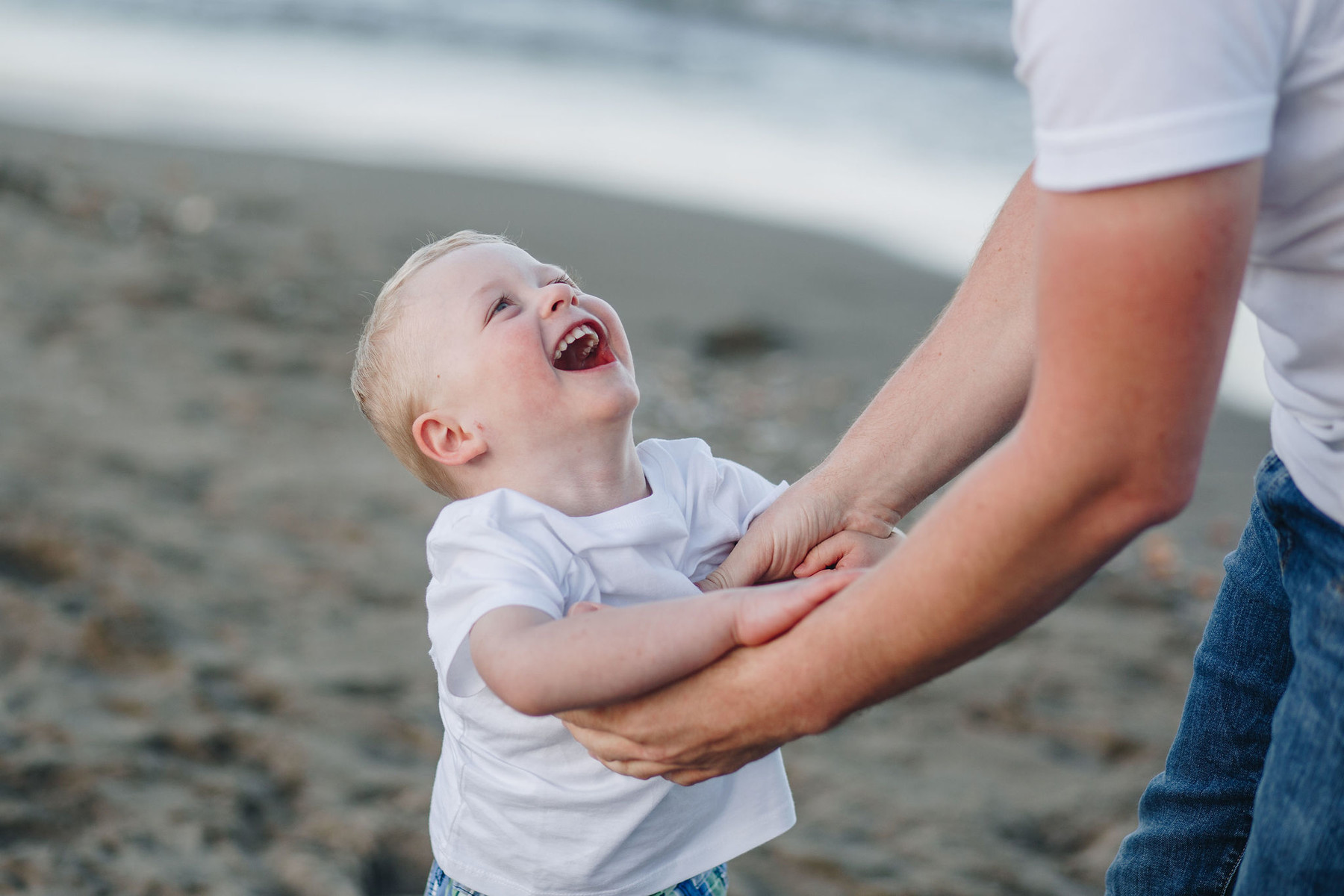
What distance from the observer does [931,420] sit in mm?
1725

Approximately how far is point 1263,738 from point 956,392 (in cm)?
59

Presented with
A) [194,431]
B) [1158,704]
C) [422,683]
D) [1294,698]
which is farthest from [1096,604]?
[194,431]

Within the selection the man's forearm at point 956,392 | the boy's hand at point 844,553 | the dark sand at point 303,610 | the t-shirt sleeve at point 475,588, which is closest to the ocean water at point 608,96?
the dark sand at point 303,610

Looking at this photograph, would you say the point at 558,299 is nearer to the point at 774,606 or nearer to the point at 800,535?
the point at 800,535

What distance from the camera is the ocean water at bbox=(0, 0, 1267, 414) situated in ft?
26.7

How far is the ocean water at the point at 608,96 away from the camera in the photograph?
8.12 meters

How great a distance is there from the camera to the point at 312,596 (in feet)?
11.5

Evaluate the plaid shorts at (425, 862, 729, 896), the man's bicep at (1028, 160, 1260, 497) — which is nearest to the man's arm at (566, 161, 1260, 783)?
the man's bicep at (1028, 160, 1260, 497)

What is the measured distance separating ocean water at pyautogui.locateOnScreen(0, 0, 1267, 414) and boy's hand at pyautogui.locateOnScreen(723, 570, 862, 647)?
452 centimetres

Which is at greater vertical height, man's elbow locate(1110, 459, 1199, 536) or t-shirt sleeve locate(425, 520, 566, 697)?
man's elbow locate(1110, 459, 1199, 536)

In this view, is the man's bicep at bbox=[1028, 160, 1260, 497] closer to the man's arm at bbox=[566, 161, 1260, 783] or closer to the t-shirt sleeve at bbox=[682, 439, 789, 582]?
the man's arm at bbox=[566, 161, 1260, 783]

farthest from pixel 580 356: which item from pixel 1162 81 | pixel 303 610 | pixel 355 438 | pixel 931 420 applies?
pixel 355 438

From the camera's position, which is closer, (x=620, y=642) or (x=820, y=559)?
(x=620, y=642)

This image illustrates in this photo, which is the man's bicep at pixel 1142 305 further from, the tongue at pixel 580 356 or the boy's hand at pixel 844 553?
the tongue at pixel 580 356
